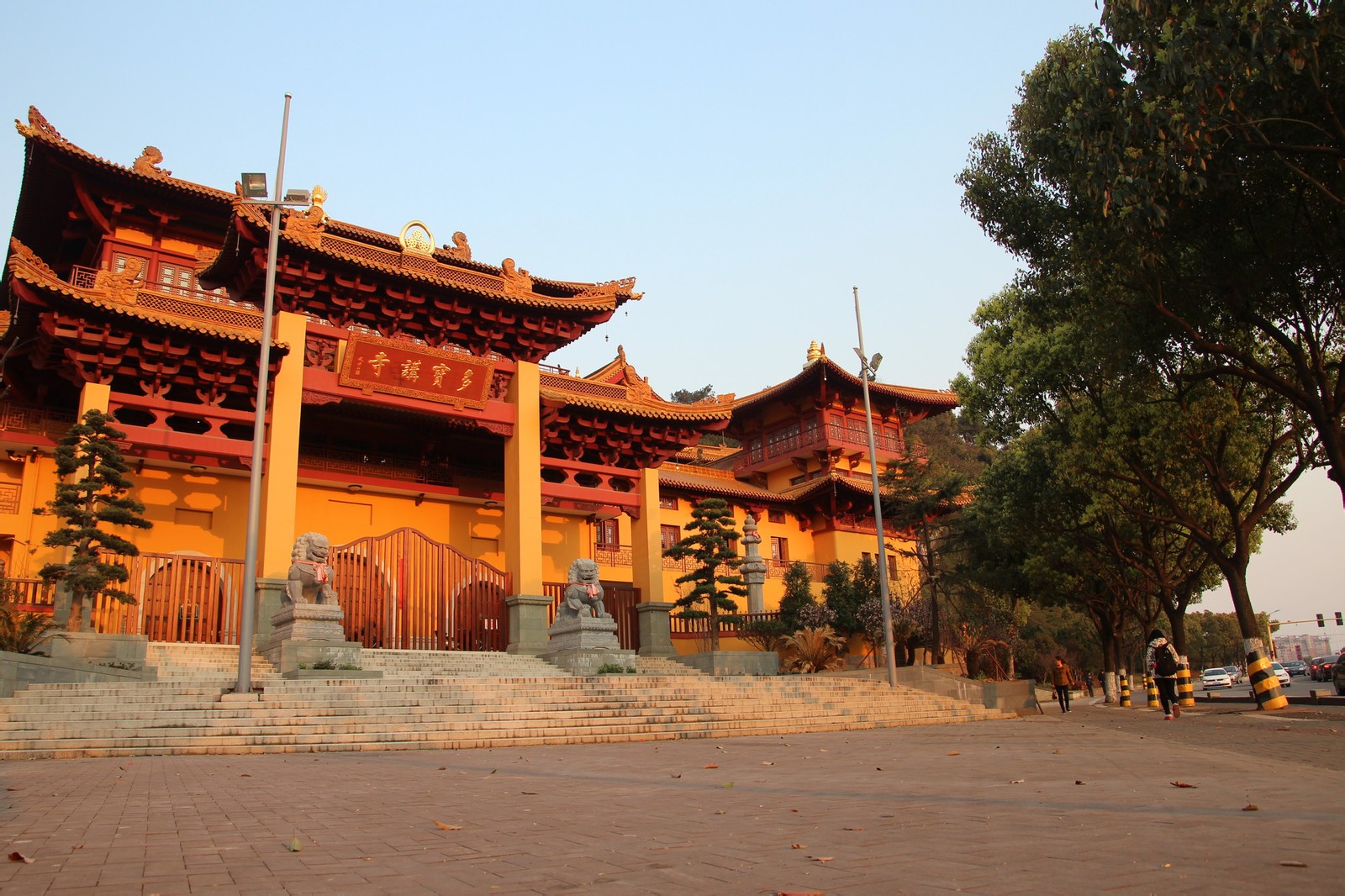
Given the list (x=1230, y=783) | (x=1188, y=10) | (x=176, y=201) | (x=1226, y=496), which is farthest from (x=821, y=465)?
(x=1230, y=783)

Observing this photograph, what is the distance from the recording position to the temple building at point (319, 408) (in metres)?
17.0

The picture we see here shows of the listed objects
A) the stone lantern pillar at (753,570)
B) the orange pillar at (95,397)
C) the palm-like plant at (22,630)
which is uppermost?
the orange pillar at (95,397)

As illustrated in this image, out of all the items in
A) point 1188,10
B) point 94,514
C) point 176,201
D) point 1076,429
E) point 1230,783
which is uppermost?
point 176,201

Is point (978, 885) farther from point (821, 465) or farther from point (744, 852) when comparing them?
point (821, 465)

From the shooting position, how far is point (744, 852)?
407 cm

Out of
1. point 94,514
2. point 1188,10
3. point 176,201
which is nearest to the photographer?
point 1188,10

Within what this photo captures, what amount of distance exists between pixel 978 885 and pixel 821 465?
34358mm

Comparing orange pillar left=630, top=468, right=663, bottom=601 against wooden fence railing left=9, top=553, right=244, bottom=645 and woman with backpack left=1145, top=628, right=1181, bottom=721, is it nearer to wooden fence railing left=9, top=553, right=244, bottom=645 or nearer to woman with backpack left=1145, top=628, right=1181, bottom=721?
wooden fence railing left=9, top=553, right=244, bottom=645

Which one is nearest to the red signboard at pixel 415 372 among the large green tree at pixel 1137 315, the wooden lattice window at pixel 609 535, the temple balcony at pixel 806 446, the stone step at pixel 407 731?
the wooden lattice window at pixel 609 535

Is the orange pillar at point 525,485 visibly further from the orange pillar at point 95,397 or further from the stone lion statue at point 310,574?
the orange pillar at point 95,397

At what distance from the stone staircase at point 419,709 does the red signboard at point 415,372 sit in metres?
5.80

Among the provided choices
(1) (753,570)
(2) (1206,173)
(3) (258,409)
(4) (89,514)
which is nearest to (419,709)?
(3) (258,409)

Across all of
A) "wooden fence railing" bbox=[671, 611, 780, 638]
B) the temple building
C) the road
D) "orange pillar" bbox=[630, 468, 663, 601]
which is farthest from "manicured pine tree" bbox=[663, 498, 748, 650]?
the road

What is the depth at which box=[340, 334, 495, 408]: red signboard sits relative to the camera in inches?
770
